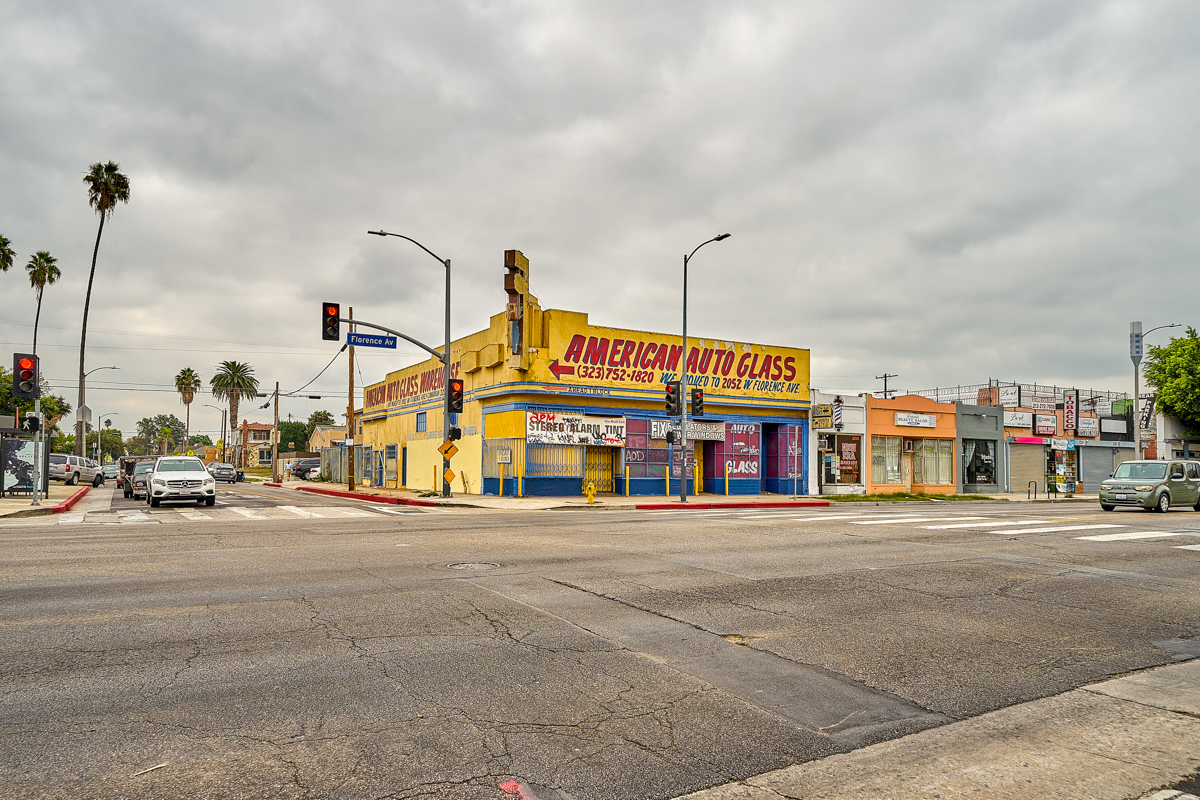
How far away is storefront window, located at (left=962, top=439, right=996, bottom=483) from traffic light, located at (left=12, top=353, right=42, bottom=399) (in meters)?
42.6

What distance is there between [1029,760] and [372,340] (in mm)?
26036

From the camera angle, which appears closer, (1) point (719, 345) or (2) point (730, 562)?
(2) point (730, 562)

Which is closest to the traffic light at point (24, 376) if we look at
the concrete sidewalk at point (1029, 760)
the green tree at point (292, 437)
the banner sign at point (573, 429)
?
the banner sign at point (573, 429)

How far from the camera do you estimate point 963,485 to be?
43.9m

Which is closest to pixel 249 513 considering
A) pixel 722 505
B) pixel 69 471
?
pixel 722 505

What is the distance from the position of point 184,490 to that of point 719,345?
74.1 feet

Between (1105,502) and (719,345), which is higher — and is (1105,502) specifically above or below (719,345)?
below

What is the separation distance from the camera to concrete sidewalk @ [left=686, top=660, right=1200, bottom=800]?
4023 millimetres

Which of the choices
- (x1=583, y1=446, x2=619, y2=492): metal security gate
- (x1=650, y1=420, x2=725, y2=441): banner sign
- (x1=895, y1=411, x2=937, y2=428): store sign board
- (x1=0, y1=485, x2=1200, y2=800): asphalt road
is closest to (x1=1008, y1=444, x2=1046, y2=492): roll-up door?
(x1=895, y1=411, x2=937, y2=428): store sign board

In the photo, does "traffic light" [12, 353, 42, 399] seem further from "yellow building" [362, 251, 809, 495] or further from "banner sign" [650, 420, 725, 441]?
"banner sign" [650, 420, 725, 441]

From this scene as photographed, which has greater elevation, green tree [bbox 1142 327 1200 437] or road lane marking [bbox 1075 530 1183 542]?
green tree [bbox 1142 327 1200 437]

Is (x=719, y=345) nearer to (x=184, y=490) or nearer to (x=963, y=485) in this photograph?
(x=963, y=485)

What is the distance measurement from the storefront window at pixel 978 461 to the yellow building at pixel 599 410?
1186 cm

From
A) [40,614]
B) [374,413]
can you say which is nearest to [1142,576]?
[40,614]
